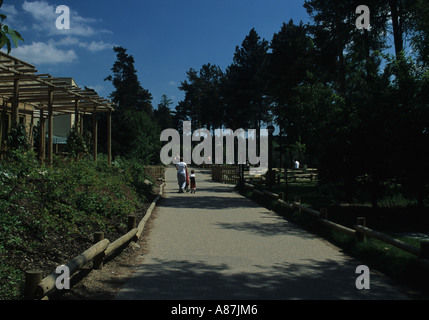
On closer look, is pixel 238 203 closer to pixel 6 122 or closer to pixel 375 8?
pixel 375 8

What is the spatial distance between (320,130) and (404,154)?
3.56 metres

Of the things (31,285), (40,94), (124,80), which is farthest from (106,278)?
(124,80)

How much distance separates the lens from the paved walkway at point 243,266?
5.37 meters

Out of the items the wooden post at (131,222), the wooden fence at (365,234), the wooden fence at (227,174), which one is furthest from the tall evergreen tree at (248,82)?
the wooden post at (131,222)

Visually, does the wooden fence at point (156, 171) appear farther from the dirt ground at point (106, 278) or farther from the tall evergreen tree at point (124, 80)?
the tall evergreen tree at point (124, 80)

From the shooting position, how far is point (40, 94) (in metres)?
17.7

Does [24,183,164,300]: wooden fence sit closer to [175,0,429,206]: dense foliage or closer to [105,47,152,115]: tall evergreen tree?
[175,0,429,206]: dense foliage

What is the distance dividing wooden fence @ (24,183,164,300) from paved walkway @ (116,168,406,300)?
0.57 metres

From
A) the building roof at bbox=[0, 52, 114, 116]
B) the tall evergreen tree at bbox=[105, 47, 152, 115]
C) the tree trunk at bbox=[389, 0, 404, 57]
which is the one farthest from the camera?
the tall evergreen tree at bbox=[105, 47, 152, 115]

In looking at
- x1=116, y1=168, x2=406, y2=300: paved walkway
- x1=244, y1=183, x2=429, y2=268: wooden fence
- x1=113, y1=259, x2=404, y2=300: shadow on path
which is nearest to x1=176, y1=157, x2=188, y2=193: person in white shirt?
x1=244, y1=183, x2=429, y2=268: wooden fence

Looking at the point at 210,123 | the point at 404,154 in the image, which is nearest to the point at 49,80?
the point at 404,154

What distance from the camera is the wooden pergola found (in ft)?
42.1

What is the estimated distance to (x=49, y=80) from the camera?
14328mm

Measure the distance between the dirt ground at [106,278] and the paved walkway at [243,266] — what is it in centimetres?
18
